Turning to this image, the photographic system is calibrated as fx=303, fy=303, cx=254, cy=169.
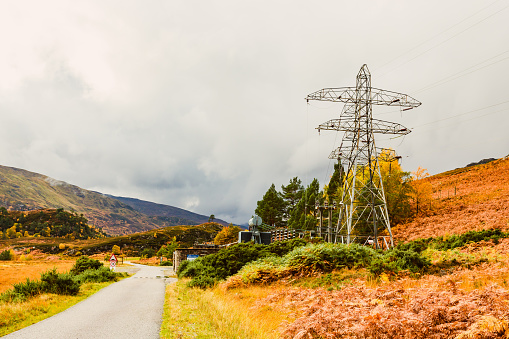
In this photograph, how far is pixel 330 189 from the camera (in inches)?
2820

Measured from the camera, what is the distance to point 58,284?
17094mm

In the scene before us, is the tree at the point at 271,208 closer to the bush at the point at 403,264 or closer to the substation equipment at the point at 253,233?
the substation equipment at the point at 253,233

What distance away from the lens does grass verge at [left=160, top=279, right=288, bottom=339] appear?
9172mm

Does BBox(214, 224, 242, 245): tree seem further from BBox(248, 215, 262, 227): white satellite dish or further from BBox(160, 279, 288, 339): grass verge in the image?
BBox(160, 279, 288, 339): grass verge

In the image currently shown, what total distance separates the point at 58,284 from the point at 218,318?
38.0ft

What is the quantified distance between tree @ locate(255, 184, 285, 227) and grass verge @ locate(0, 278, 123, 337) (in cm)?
6683

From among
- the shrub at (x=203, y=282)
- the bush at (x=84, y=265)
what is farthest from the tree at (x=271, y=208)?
the shrub at (x=203, y=282)

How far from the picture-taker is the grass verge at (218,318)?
9.17 meters

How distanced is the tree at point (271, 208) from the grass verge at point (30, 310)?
219ft

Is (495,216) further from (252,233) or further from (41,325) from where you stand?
(41,325)

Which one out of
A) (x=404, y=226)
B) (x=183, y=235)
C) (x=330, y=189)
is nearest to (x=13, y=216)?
(x=183, y=235)

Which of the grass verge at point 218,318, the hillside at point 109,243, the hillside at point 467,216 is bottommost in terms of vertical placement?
the hillside at point 109,243

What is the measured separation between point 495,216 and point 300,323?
30.2 meters

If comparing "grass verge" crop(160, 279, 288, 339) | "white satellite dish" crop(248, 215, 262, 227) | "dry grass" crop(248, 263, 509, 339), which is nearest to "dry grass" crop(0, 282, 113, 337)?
"grass verge" crop(160, 279, 288, 339)
